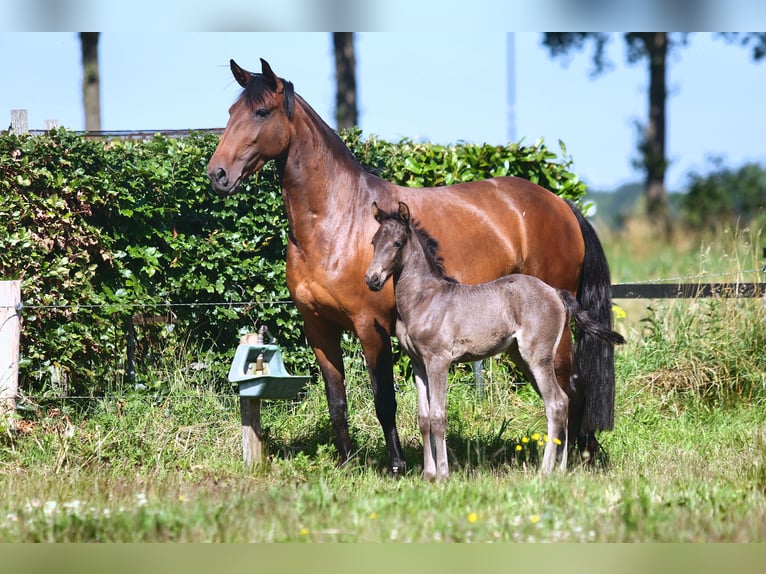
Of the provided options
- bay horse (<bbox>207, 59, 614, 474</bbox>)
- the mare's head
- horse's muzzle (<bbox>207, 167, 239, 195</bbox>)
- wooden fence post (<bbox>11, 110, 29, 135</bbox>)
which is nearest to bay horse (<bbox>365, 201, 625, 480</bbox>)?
bay horse (<bbox>207, 59, 614, 474</bbox>)

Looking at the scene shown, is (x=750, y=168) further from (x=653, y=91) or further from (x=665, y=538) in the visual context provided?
(x=665, y=538)

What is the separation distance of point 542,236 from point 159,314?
328 cm

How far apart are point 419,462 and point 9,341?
128 inches

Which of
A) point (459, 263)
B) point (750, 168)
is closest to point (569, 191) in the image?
point (459, 263)

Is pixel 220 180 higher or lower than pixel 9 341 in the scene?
higher

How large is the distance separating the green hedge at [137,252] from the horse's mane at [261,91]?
1.43 metres

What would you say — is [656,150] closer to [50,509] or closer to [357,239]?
[357,239]

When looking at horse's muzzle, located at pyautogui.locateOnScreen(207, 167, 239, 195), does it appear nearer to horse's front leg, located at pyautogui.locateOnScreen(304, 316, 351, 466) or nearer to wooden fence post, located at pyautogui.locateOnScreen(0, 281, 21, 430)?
horse's front leg, located at pyautogui.locateOnScreen(304, 316, 351, 466)

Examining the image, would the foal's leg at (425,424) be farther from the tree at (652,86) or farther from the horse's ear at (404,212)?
the tree at (652,86)

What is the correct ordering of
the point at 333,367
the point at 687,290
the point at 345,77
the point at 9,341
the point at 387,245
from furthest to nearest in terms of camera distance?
the point at 345,77
the point at 687,290
the point at 9,341
the point at 333,367
the point at 387,245

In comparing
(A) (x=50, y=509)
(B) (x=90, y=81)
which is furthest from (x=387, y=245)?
(B) (x=90, y=81)

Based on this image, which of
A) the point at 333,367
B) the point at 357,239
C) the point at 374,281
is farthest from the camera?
the point at 333,367

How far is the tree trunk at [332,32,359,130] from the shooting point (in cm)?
1739

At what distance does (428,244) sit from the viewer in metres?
5.58
